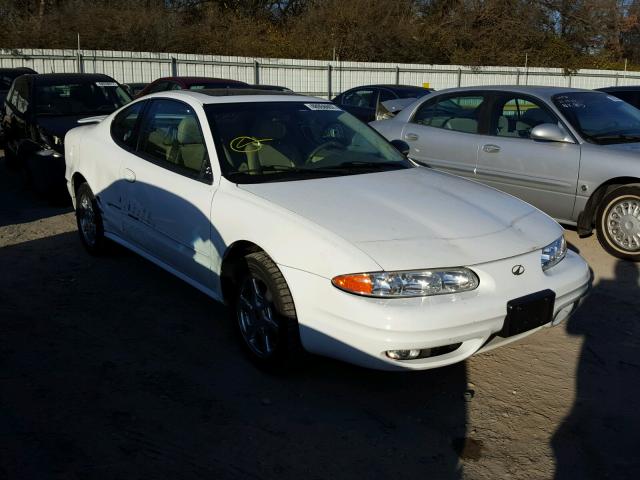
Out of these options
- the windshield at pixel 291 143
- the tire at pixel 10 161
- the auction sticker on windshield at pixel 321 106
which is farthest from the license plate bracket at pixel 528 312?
the tire at pixel 10 161

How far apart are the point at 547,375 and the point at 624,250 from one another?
2644mm

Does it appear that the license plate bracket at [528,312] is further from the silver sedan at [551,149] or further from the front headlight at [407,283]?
the silver sedan at [551,149]

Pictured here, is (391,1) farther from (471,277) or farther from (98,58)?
(471,277)

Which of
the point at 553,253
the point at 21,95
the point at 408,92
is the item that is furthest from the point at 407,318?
the point at 408,92

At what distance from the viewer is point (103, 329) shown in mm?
4387

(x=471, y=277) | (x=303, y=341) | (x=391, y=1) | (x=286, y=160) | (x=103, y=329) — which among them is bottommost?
(x=103, y=329)

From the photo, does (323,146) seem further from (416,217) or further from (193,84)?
(193,84)

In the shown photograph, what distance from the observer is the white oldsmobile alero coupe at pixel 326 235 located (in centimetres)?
318

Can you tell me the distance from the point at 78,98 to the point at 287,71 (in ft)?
49.0

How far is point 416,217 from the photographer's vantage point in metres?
3.61

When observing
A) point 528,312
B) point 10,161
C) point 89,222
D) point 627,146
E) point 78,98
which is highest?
point 78,98

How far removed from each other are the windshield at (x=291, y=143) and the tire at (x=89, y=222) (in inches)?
69.8

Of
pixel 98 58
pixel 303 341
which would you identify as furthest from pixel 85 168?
pixel 98 58

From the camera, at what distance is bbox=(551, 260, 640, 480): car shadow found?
2988 millimetres
